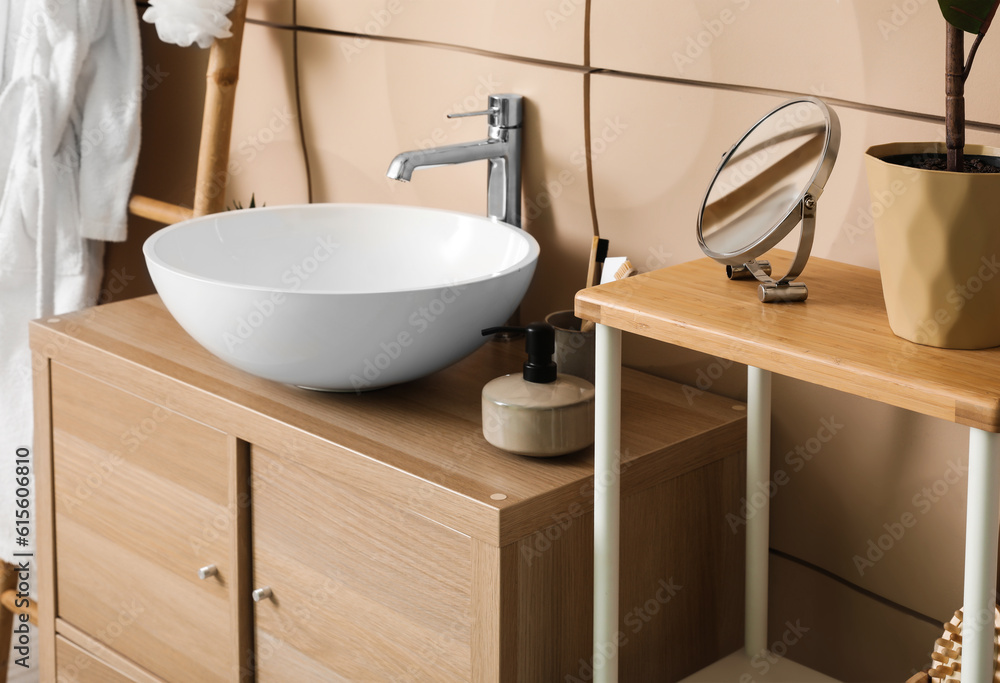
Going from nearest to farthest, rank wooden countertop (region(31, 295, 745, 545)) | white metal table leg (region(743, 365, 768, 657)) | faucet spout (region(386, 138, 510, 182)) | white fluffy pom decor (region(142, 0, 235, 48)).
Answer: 1. wooden countertop (region(31, 295, 745, 545))
2. white metal table leg (region(743, 365, 768, 657))
3. faucet spout (region(386, 138, 510, 182))
4. white fluffy pom decor (region(142, 0, 235, 48))

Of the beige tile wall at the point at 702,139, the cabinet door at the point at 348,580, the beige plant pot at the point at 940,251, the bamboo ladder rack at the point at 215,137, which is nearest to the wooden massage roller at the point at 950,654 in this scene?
the beige tile wall at the point at 702,139

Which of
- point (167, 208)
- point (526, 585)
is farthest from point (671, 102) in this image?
point (167, 208)

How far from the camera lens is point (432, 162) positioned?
1162 millimetres

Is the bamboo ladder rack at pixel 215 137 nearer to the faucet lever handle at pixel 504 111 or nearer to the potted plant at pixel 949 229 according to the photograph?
the faucet lever handle at pixel 504 111

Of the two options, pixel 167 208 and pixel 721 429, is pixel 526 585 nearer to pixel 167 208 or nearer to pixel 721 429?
pixel 721 429

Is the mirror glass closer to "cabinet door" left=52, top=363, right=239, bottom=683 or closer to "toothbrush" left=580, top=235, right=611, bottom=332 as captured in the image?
"toothbrush" left=580, top=235, right=611, bottom=332

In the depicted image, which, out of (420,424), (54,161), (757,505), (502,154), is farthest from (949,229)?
(54,161)

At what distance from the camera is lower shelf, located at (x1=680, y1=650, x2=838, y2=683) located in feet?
3.34

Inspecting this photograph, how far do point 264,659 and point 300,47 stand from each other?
0.87m

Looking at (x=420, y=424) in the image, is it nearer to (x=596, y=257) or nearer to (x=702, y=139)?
(x=596, y=257)

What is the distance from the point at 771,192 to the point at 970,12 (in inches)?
8.9

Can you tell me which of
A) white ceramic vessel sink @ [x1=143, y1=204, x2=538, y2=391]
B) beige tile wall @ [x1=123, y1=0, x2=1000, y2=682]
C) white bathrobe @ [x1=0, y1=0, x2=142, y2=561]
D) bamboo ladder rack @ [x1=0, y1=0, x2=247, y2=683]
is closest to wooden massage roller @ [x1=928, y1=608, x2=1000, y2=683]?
beige tile wall @ [x1=123, y1=0, x2=1000, y2=682]

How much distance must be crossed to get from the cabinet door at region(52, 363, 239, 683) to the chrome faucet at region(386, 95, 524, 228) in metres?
0.43

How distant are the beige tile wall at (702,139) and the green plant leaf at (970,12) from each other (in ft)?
0.93
